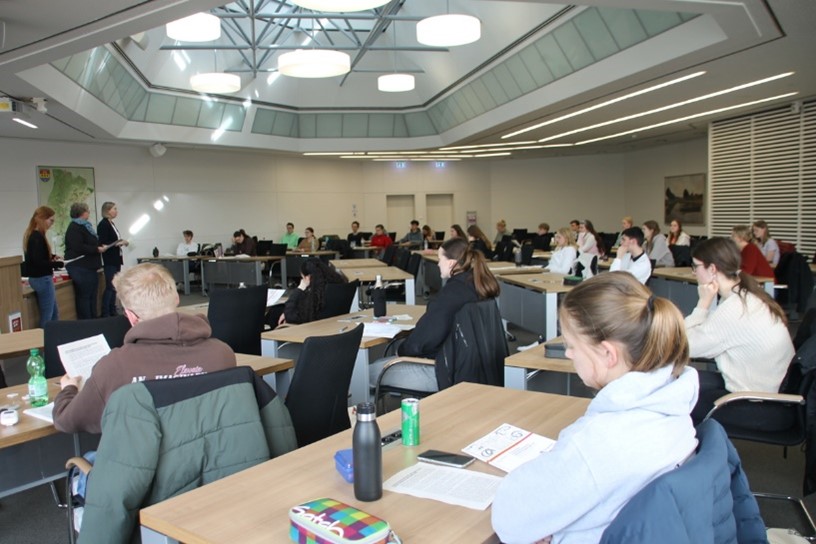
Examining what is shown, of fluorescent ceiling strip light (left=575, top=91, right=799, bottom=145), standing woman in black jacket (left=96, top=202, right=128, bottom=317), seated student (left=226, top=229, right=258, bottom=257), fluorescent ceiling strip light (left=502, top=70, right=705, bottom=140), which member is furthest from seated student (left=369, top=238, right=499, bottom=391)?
seated student (left=226, top=229, right=258, bottom=257)

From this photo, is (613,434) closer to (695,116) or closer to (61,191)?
(695,116)

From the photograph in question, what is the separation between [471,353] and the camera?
3.66 metres

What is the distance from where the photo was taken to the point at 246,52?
14.5 meters

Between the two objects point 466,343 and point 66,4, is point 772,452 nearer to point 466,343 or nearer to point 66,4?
point 466,343

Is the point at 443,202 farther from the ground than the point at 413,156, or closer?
closer

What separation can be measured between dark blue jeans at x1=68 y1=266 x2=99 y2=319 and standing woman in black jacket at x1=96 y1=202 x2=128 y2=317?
0.91 ft

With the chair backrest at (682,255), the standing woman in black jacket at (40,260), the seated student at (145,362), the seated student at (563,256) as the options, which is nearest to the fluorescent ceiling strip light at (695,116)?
A: the chair backrest at (682,255)

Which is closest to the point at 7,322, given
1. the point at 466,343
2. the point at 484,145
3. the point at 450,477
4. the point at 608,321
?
the point at 466,343

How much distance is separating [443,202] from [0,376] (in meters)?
17.4

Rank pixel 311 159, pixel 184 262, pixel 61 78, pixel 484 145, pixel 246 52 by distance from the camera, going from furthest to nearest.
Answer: pixel 311 159, pixel 484 145, pixel 246 52, pixel 184 262, pixel 61 78

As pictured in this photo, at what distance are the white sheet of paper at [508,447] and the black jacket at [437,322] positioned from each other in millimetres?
1711

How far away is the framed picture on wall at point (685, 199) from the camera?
642 inches

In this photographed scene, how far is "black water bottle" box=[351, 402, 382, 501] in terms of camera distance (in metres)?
1.69

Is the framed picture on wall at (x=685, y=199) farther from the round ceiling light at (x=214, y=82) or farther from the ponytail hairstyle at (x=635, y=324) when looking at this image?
the ponytail hairstyle at (x=635, y=324)
